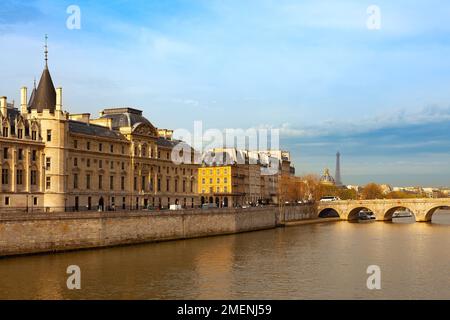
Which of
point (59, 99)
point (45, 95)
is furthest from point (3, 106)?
point (45, 95)

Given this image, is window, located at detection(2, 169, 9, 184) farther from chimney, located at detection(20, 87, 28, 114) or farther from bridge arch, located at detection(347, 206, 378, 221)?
bridge arch, located at detection(347, 206, 378, 221)

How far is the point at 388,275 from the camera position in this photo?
148 feet

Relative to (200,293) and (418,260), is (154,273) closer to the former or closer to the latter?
(200,293)

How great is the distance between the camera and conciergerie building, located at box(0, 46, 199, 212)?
61219 millimetres

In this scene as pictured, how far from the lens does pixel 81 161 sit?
2815 inches

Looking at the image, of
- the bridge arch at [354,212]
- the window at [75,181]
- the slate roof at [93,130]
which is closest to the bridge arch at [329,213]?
the bridge arch at [354,212]

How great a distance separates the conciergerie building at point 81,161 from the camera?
61219mm

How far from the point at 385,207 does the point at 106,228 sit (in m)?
76.1

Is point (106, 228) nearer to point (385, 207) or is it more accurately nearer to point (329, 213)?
point (385, 207)

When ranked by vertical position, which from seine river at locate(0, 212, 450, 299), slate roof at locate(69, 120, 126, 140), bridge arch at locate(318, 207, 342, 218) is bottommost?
seine river at locate(0, 212, 450, 299)

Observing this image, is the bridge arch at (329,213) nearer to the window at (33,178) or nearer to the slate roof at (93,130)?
the slate roof at (93,130)

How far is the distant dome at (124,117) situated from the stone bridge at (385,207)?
56.9 meters

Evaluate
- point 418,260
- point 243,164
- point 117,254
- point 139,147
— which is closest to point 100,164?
point 139,147

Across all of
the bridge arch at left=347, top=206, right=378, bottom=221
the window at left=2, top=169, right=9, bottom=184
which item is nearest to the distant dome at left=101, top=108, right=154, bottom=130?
the window at left=2, top=169, right=9, bottom=184
